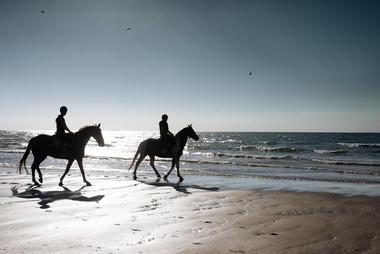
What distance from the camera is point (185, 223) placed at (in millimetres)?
6512

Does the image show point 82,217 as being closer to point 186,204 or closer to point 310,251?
point 186,204

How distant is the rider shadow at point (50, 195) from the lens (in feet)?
29.6

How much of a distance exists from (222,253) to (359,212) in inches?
173

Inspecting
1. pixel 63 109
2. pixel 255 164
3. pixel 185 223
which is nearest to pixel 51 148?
pixel 63 109

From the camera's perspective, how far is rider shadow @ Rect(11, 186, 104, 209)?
29.6 ft

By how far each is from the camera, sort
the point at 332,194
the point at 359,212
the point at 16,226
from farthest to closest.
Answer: the point at 332,194, the point at 359,212, the point at 16,226

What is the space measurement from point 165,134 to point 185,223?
9616mm

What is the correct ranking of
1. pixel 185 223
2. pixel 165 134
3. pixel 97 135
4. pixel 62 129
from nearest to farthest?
pixel 185 223
pixel 62 129
pixel 97 135
pixel 165 134

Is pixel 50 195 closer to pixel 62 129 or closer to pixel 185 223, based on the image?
pixel 62 129

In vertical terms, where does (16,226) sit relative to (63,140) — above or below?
below

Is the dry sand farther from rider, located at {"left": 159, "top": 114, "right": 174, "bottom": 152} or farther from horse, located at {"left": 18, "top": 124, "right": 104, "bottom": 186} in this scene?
rider, located at {"left": 159, "top": 114, "right": 174, "bottom": 152}

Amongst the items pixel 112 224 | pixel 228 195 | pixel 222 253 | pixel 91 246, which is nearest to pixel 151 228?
pixel 112 224

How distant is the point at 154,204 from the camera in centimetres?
862

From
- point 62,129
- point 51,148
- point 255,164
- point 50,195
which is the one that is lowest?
point 255,164
